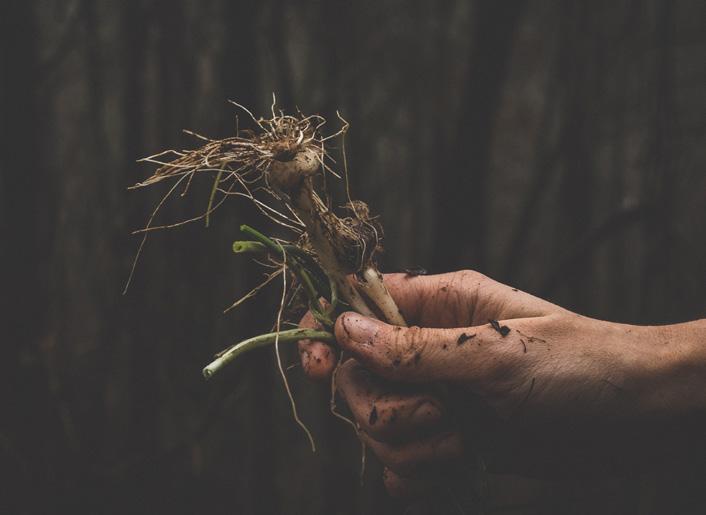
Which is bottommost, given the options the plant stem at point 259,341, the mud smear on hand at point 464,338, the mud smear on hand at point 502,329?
the plant stem at point 259,341

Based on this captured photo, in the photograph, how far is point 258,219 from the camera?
4.61 ft

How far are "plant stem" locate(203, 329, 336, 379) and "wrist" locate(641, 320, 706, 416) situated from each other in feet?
1.62

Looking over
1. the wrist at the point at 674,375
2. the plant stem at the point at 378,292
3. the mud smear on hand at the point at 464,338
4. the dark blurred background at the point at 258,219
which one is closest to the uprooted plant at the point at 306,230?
the plant stem at the point at 378,292

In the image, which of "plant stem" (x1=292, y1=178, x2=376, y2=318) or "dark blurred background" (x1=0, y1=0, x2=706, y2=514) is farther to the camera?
"dark blurred background" (x1=0, y1=0, x2=706, y2=514)

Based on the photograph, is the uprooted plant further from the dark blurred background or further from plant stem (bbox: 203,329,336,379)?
the dark blurred background

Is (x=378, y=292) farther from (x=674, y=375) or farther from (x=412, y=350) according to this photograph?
(x=674, y=375)

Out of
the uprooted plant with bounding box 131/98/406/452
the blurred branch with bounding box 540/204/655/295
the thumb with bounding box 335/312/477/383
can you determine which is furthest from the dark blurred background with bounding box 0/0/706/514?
the thumb with bounding box 335/312/477/383

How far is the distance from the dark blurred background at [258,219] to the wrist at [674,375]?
2.26 feet

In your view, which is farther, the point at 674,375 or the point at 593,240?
the point at 593,240

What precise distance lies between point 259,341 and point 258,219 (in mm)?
725

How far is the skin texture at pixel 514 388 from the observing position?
2.38ft

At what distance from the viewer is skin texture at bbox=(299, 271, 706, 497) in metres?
0.72

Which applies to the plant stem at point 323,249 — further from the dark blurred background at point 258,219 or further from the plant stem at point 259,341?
the dark blurred background at point 258,219

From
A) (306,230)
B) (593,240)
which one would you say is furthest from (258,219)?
(593,240)
